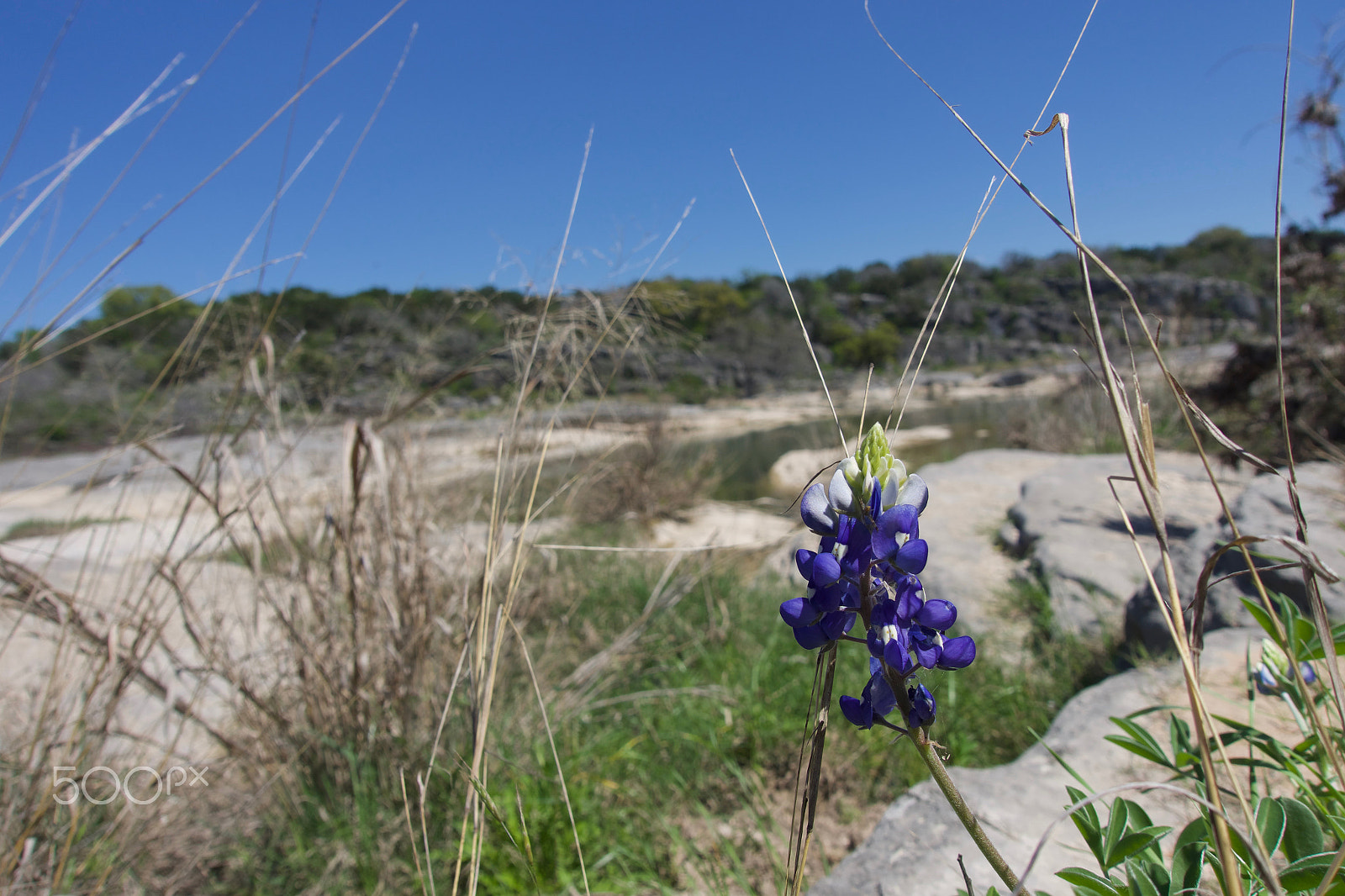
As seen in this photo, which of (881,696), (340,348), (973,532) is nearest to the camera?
(881,696)

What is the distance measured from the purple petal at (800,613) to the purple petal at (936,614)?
88 millimetres

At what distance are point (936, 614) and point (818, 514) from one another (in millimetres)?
132

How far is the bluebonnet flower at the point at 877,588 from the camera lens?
523mm

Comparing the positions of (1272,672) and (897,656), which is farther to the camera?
(1272,672)

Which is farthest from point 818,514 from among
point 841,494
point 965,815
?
point 965,815

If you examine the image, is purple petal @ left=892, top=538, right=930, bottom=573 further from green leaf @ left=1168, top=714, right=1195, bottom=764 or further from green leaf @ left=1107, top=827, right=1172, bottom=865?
green leaf @ left=1168, top=714, right=1195, bottom=764

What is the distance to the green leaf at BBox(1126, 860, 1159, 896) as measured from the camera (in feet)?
1.67

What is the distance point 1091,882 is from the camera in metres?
0.55

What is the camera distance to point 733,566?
3652 millimetres

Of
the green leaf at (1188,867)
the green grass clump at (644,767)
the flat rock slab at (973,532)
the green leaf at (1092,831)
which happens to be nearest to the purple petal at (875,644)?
the green leaf at (1092,831)

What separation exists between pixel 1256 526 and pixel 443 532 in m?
2.72

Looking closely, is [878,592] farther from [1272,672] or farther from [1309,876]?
[1272,672]

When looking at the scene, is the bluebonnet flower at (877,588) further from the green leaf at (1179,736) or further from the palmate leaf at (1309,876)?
the green leaf at (1179,736)

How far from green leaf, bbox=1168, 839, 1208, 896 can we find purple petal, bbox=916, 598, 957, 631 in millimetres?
273
